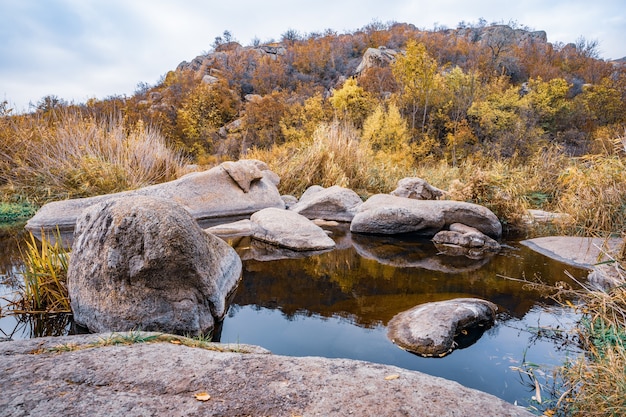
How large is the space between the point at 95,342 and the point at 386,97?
1848 cm

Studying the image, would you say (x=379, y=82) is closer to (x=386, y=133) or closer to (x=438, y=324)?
(x=386, y=133)

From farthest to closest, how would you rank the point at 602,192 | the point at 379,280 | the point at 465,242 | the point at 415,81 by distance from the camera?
the point at 415,81 < the point at 465,242 < the point at 602,192 < the point at 379,280

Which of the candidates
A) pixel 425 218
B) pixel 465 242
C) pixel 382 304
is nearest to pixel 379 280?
pixel 382 304

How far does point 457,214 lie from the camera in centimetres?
510

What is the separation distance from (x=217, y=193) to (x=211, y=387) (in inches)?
209

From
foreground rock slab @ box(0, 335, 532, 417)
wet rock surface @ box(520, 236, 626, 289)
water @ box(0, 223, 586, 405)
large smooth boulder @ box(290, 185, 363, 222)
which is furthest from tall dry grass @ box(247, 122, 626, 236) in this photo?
foreground rock slab @ box(0, 335, 532, 417)

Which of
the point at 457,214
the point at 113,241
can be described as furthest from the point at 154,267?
the point at 457,214

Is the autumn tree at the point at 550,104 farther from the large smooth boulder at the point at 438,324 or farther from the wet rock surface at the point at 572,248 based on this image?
the large smooth boulder at the point at 438,324

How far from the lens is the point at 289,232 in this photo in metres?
4.53

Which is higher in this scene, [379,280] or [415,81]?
[415,81]

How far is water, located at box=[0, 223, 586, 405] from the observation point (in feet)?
6.77

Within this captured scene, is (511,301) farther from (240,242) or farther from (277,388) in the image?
(240,242)

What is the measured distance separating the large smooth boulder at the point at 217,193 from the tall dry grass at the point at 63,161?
101 cm

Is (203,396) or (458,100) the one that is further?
(458,100)
